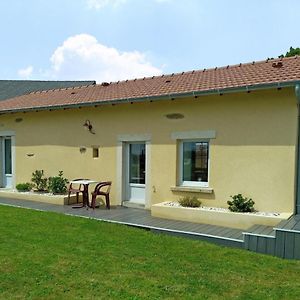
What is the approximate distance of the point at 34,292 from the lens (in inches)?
169

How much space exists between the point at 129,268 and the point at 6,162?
36.0ft

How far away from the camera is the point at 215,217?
8.12 m

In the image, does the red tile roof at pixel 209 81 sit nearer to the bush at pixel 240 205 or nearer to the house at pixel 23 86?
the bush at pixel 240 205

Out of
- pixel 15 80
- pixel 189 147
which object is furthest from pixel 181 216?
pixel 15 80

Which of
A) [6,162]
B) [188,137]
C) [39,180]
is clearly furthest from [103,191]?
[6,162]

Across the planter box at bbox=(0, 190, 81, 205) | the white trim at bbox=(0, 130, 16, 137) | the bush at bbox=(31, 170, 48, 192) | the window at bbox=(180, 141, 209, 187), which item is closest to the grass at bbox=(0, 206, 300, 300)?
the window at bbox=(180, 141, 209, 187)

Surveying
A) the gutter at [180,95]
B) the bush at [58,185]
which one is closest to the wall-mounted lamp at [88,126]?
the gutter at [180,95]

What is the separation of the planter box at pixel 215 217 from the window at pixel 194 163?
4.14 feet

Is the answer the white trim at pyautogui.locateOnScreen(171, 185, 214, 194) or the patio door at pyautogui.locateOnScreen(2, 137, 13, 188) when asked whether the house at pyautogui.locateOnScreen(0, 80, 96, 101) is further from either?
the white trim at pyautogui.locateOnScreen(171, 185, 214, 194)

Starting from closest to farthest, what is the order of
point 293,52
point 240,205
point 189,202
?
1. point 240,205
2. point 189,202
3. point 293,52

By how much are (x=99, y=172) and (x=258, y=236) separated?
6.33 meters

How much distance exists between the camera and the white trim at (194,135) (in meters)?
9.20

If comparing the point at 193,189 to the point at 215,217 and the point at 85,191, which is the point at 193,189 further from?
the point at 85,191

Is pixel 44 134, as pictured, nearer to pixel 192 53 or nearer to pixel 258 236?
pixel 192 53
